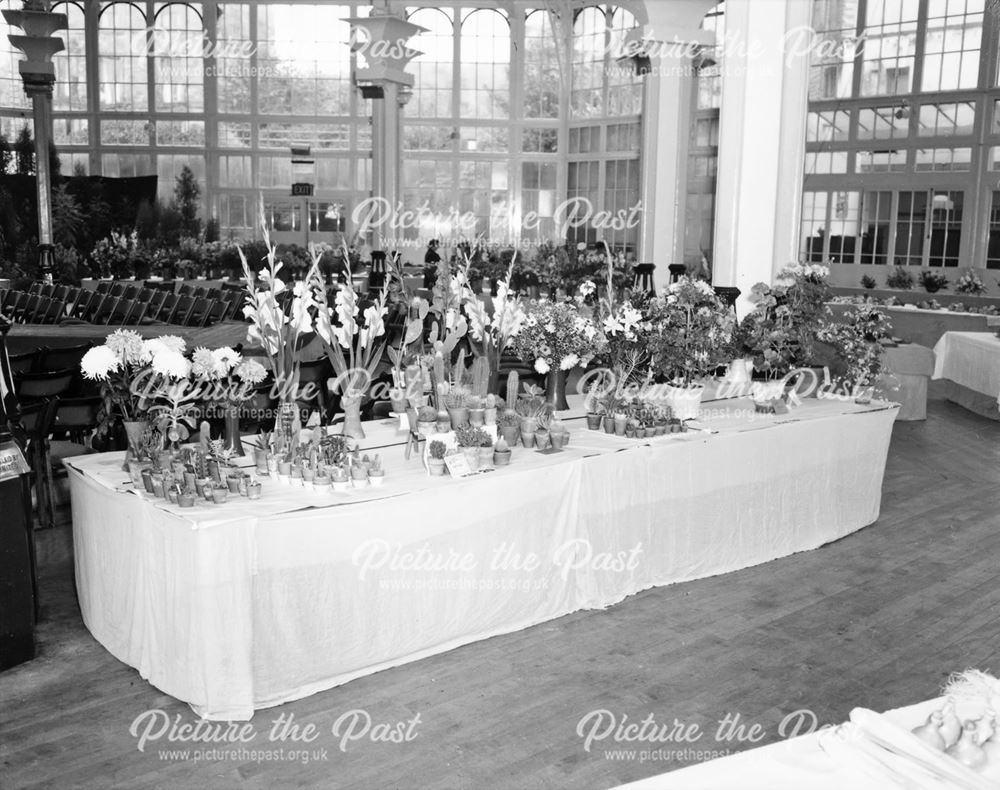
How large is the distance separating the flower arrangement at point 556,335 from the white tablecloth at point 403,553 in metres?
0.36

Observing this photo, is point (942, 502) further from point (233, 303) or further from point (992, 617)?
point (233, 303)

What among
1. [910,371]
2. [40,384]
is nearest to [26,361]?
[40,384]

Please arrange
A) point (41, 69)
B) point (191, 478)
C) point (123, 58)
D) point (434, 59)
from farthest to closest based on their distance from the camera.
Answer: point (123, 58) < point (434, 59) < point (41, 69) < point (191, 478)

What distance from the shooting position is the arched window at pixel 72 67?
20578 mm

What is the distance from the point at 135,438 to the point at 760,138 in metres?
4.87

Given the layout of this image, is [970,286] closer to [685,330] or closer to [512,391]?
[685,330]

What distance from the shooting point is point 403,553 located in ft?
12.2

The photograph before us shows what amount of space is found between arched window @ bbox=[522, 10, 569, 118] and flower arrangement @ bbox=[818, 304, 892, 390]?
15384mm

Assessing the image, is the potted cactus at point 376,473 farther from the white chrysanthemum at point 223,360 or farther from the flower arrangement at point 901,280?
the flower arrangement at point 901,280

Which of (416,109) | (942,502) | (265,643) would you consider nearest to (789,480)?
(942,502)

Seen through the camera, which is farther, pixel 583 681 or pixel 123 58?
pixel 123 58

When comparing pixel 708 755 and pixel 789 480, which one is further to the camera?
pixel 789 480

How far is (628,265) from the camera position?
1268 centimetres

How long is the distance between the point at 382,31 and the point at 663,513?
7.93 m
